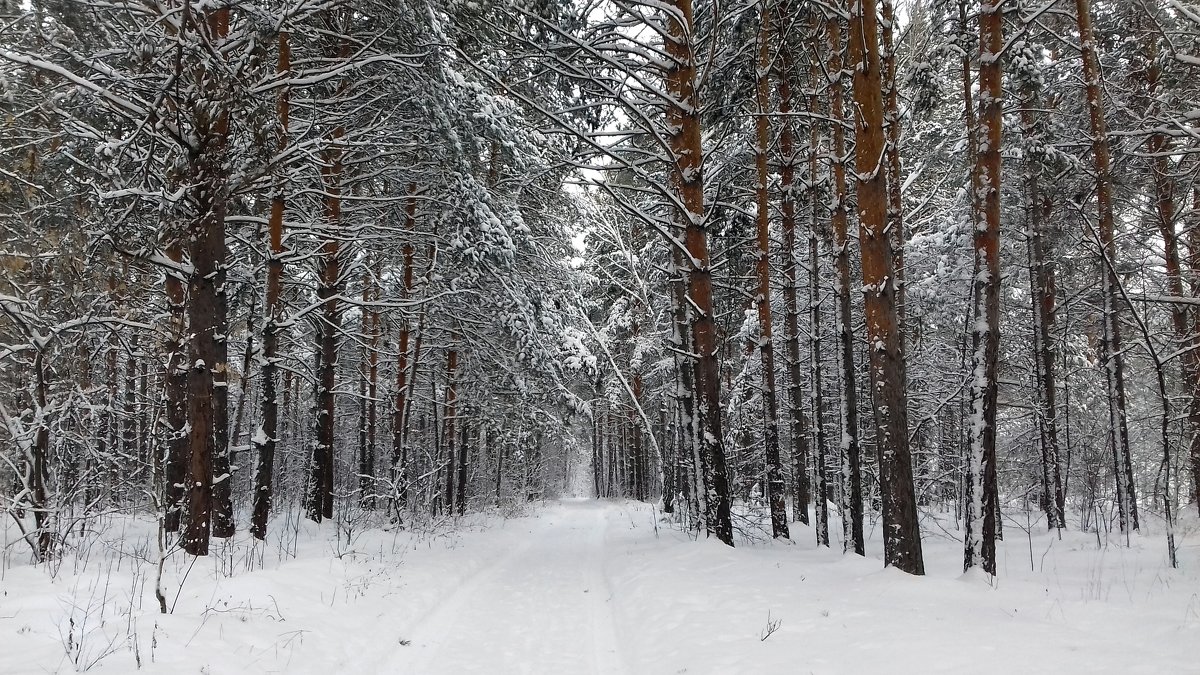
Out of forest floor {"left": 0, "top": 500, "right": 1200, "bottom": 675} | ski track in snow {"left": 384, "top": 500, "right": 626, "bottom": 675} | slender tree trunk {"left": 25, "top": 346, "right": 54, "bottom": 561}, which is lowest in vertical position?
ski track in snow {"left": 384, "top": 500, "right": 626, "bottom": 675}

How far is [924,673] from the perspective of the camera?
3.94 m

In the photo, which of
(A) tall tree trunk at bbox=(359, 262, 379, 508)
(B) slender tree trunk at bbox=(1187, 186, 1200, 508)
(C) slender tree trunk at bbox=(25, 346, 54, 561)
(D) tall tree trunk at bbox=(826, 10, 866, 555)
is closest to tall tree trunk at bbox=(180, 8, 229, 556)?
(C) slender tree trunk at bbox=(25, 346, 54, 561)

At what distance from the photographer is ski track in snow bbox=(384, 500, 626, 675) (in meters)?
5.57

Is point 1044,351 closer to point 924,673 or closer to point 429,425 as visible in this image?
point 924,673

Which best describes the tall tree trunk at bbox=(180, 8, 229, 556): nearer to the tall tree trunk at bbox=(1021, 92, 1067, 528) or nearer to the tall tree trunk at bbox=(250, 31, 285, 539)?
the tall tree trunk at bbox=(250, 31, 285, 539)

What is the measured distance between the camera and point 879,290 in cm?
736

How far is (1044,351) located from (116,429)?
30.5 m

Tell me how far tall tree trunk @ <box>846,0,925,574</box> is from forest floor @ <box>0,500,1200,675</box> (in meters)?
0.95

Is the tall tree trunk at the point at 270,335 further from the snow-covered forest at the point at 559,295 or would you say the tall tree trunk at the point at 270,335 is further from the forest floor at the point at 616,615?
the forest floor at the point at 616,615

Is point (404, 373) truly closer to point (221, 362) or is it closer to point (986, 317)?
point (221, 362)

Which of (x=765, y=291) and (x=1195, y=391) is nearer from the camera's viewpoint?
(x=1195, y=391)

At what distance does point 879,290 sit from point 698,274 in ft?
11.3

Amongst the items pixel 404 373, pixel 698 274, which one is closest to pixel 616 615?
pixel 698 274

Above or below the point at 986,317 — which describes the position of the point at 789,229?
above
